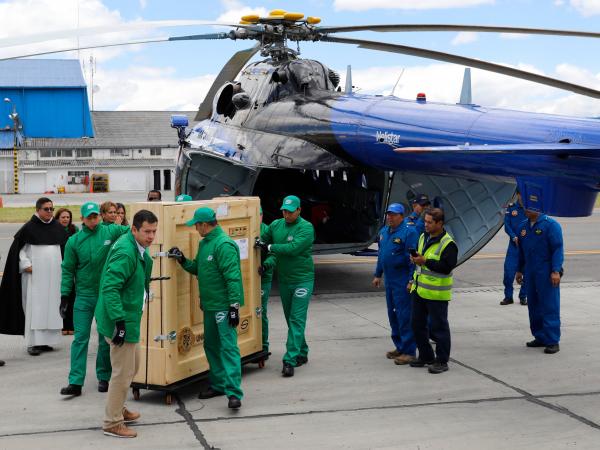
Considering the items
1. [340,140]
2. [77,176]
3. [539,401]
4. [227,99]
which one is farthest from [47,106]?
[539,401]

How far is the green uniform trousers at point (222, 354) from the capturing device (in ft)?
22.6

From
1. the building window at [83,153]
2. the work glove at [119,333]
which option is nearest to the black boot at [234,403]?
the work glove at [119,333]

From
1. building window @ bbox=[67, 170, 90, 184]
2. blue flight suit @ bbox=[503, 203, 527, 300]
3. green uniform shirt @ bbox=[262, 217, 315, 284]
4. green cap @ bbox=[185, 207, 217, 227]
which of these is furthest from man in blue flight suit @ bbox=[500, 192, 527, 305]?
building window @ bbox=[67, 170, 90, 184]

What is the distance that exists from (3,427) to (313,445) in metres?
2.57

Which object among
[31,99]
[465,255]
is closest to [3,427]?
[465,255]

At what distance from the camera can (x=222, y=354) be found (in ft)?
22.9

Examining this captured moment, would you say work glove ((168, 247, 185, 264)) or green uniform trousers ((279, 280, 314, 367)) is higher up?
work glove ((168, 247, 185, 264))

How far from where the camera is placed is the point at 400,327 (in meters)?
8.59

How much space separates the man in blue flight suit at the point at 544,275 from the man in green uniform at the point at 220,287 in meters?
3.90

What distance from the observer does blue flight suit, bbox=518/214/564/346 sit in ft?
29.6

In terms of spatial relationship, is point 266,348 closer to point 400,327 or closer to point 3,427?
point 400,327

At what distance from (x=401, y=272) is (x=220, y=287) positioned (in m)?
2.47

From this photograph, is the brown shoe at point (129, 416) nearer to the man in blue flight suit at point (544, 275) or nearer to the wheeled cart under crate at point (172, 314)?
the wheeled cart under crate at point (172, 314)

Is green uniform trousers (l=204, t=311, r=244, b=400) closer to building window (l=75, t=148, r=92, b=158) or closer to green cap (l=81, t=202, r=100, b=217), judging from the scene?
green cap (l=81, t=202, r=100, b=217)
